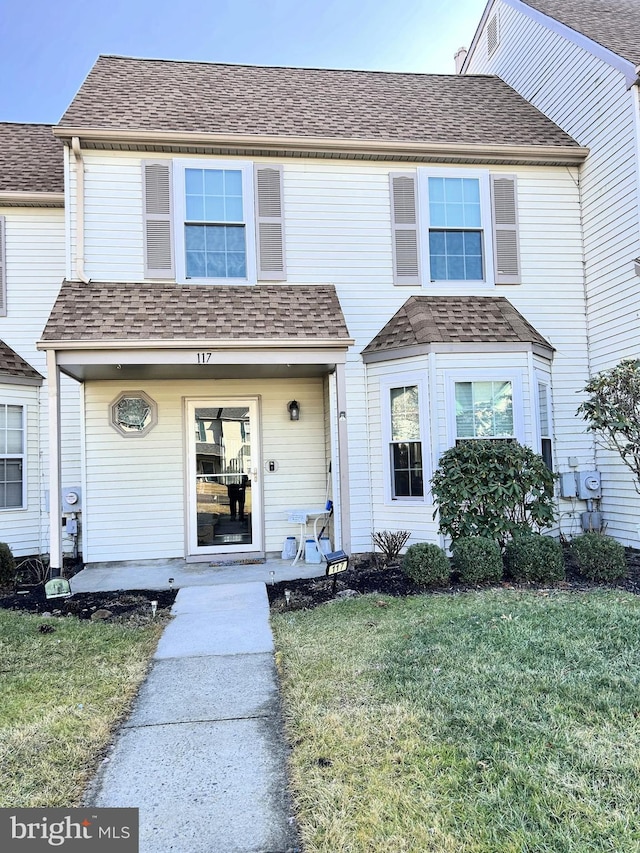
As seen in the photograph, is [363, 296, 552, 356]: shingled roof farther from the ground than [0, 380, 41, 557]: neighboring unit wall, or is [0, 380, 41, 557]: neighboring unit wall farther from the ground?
[363, 296, 552, 356]: shingled roof

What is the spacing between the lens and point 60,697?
11.1 ft

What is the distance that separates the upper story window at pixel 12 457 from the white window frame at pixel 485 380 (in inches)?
227

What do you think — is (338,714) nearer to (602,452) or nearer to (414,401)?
(414,401)

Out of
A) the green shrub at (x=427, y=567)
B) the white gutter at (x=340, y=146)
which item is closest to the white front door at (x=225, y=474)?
the green shrub at (x=427, y=567)

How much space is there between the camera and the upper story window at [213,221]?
7.36 m

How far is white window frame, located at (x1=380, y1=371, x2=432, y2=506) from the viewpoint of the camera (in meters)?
7.04

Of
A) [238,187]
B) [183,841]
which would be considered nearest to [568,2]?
[238,187]

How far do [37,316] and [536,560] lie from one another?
7182mm

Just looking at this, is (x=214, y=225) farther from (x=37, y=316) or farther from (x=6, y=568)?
(x=6, y=568)

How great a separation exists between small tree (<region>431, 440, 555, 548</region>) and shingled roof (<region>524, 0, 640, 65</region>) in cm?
508

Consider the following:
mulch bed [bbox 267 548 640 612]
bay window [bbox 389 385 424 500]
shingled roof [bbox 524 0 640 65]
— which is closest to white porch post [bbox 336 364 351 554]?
mulch bed [bbox 267 548 640 612]

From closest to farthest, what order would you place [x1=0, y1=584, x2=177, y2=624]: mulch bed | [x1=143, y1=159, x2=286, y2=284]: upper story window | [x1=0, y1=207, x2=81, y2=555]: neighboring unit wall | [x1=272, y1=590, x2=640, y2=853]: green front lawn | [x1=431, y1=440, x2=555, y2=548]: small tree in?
[x1=272, y1=590, x2=640, y2=853]: green front lawn
[x1=0, y1=584, x2=177, y2=624]: mulch bed
[x1=431, y1=440, x2=555, y2=548]: small tree
[x1=143, y1=159, x2=286, y2=284]: upper story window
[x1=0, y1=207, x2=81, y2=555]: neighboring unit wall

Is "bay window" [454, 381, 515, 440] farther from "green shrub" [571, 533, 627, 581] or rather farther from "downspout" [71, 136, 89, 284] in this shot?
"downspout" [71, 136, 89, 284]

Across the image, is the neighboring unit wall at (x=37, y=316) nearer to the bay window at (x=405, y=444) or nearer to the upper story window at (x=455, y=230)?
the bay window at (x=405, y=444)
